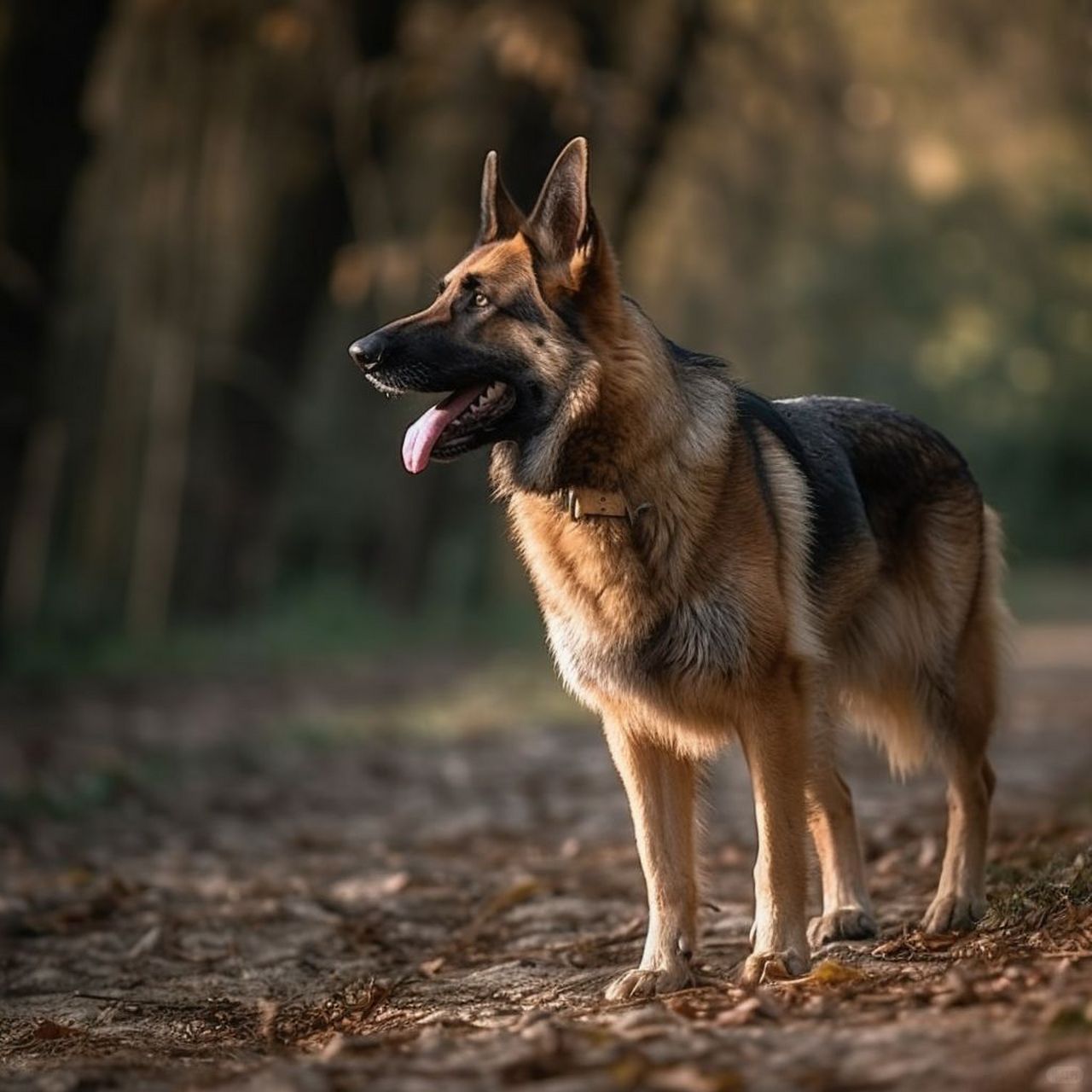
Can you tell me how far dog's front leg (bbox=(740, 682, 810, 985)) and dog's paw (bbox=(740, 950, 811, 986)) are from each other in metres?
0.04

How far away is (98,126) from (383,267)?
4.49 meters

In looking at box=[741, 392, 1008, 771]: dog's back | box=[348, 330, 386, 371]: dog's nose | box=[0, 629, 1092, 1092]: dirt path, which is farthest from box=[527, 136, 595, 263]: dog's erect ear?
box=[0, 629, 1092, 1092]: dirt path

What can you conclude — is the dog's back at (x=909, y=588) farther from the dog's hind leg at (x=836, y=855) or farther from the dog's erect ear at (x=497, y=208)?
the dog's erect ear at (x=497, y=208)

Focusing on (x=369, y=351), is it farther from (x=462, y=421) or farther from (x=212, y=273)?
(x=212, y=273)

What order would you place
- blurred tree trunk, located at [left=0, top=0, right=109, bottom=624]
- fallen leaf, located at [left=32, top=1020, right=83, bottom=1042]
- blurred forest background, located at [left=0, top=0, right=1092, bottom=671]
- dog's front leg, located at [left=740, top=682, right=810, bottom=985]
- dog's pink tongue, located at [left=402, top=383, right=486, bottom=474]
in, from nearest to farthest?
fallen leaf, located at [left=32, top=1020, right=83, bottom=1042], dog's front leg, located at [left=740, top=682, right=810, bottom=985], dog's pink tongue, located at [left=402, top=383, right=486, bottom=474], blurred tree trunk, located at [left=0, top=0, right=109, bottom=624], blurred forest background, located at [left=0, top=0, right=1092, bottom=671]

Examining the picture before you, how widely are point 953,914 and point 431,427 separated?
2385 millimetres

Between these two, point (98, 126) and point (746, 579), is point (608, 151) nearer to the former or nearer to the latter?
point (98, 126)

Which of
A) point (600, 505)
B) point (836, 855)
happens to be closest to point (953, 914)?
point (836, 855)

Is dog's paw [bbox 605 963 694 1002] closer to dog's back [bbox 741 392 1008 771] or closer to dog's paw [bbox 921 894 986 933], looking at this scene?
dog's paw [bbox 921 894 986 933]

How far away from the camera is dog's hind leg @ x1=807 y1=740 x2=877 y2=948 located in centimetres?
629

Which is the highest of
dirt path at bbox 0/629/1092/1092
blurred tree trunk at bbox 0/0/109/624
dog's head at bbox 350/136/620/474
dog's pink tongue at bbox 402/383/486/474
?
blurred tree trunk at bbox 0/0/109/624

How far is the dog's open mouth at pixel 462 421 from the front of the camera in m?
5.68

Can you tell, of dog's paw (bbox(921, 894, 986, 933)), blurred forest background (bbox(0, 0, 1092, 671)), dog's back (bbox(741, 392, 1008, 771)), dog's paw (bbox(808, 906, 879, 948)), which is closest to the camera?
dog's paw (bbox(921, 894, 986, 933))

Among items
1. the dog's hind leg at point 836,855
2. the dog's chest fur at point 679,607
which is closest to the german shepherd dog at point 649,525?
the dog's chest fur at point 679,607
